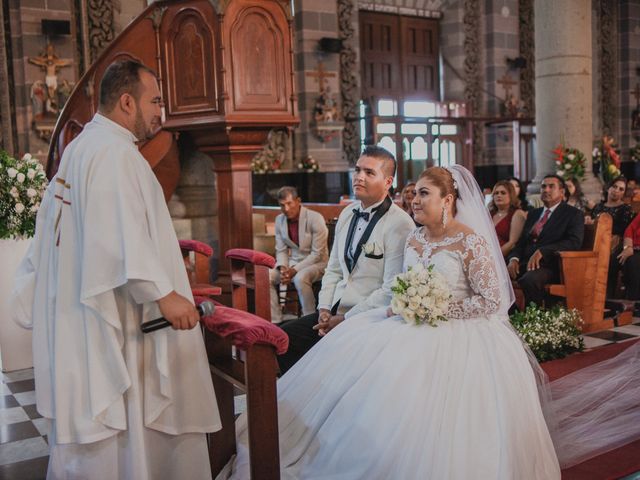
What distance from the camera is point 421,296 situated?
315 centimetres

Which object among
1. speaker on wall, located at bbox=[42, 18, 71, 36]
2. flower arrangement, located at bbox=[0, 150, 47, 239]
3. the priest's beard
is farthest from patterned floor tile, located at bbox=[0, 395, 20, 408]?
speaker on wall, located at bbox=[42, 18, 71, 36]

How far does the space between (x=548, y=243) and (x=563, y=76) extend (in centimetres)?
370

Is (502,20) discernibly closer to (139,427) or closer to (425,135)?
(425,135)

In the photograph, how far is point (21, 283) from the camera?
2670mm

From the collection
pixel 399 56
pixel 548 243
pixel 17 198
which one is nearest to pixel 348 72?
pixel 399 56

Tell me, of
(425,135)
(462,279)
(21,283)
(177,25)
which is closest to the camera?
(21,283)

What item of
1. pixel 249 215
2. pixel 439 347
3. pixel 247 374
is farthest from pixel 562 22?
pixel 247 374

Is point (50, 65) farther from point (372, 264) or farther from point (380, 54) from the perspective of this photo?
point (372, 264)

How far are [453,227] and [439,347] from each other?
64 cm

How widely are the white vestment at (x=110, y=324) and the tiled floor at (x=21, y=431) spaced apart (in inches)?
42.9

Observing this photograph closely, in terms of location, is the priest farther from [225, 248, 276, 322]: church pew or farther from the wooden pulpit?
the wooden pulpit

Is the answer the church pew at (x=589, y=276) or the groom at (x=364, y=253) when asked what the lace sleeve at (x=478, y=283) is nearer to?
the groom at (x=364, y=253)

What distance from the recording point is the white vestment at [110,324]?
240 cm

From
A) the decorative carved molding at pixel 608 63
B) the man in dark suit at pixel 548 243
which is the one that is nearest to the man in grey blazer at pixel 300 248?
the man in dark suit at pixel 548 243
